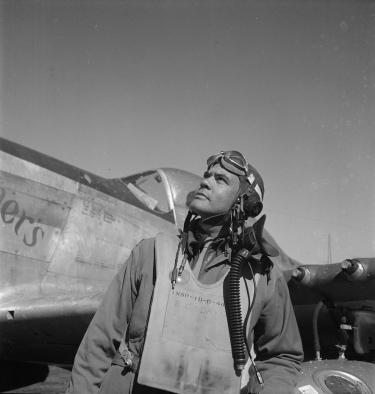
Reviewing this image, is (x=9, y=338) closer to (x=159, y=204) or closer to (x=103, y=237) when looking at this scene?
(x=103, y=237)

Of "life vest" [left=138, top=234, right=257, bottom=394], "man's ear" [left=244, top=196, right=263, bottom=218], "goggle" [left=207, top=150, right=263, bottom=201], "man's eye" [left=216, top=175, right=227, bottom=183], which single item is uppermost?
"goggle" [left=207, top=150, right=263, bottom=201]

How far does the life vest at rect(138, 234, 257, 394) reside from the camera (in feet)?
5.41

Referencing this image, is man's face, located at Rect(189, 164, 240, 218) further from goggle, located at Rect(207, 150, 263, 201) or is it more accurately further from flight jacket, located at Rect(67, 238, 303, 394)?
flight jacket, located at Rect(67, 238, 303, 394)

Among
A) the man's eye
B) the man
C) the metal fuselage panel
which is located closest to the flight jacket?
the man

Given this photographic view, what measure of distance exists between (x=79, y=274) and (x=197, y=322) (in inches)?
114

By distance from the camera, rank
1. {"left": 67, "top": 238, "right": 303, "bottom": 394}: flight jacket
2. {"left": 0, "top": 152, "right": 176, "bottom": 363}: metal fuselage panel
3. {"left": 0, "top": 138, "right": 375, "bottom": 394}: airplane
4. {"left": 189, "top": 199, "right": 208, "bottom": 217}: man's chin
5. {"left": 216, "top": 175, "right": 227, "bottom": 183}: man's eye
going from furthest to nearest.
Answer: {"left": 0, "top": 152, "right": 176, "bottom": 363}: metal fuselage panel < {"left": 0, "top": 138, "right": 375, "bottom": 394}: airplane < {"left": 216, "top": 175, "right": 227, "bottom": 183}: man's eye < {"left": 189, "top": 199, "right": 208, "bottom": 217}: man's chin < {"left": 67, "top": 238, "right": 303, "bottom": 394}: flight jacket

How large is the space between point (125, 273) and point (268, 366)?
735 mm

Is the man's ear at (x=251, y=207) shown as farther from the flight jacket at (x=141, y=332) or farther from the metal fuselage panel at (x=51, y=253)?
the metal fuselage panel at (x=51, y=253)

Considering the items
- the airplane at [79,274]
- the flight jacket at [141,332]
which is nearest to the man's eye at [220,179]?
the flight jacket at [141,332]

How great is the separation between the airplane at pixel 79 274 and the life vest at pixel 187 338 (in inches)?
36.8

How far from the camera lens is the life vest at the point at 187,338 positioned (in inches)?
64.9

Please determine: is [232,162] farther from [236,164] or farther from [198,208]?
[198,208]

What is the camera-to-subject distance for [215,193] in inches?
79.5

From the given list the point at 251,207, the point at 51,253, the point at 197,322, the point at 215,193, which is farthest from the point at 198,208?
the point at 51,253
